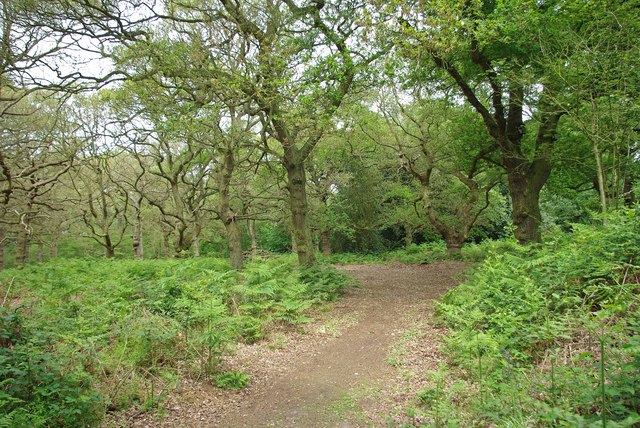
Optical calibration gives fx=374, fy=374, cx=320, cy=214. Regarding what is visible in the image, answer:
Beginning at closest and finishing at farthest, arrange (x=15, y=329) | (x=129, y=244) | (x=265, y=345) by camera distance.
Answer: (x=15, y=329), (x=265, y=345), (x=129, y=244)

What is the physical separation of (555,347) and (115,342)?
19.4 ft

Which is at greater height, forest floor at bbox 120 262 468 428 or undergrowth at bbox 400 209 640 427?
undergrowth at bbox 400 209 640 427

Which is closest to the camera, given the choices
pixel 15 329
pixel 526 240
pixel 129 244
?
pixel 15 329

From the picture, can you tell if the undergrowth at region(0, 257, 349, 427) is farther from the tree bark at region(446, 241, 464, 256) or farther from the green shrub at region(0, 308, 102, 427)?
the tree bark at region(446, 241, 464, 256)

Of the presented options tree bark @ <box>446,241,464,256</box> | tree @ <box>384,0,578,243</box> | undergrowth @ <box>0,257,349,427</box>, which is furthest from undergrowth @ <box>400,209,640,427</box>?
tree bark @ <box>446,241,464,256</box>

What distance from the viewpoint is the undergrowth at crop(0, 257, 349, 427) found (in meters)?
3.79

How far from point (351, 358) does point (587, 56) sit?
7.61m

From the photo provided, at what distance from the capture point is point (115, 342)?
18.4 ft

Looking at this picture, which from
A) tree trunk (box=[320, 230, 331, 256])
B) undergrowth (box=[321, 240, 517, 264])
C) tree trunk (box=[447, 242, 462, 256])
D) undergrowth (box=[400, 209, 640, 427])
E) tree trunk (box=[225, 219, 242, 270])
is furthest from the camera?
tree trunk (box=[320, 230, 331, 256])

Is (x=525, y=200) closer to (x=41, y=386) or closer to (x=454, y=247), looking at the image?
(x=454, y=247)

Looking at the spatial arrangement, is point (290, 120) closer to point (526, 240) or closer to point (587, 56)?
point (587, 56)

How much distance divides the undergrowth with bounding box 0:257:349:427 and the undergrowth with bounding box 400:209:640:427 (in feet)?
10.1

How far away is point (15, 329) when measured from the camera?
4336mm

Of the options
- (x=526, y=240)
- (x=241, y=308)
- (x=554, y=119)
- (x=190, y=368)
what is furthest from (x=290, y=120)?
(x=526, y=240)
